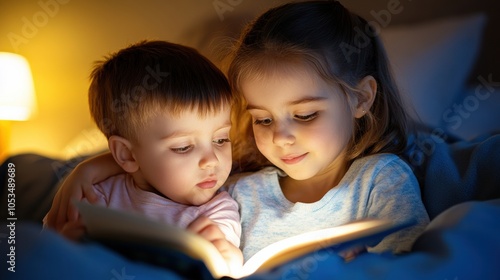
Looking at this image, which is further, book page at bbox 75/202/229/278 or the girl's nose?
the girl's nose

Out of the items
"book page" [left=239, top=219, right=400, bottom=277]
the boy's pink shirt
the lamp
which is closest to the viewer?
"book page" [left=239, top=219, right=400, bottom=277]

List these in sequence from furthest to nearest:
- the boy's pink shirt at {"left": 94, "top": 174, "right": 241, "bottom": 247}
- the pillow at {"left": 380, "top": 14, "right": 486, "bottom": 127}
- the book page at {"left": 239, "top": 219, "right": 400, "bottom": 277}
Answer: the pillow at {"left": 380, "top": 14, "right": 486, "bottom": 127} → the boy's pink shirt at {"left": 94, "top": 174, "right": 241, "bottom": 247} → the book page at {"left": 239, "top": 219, "right": 400, "bottom": 277}

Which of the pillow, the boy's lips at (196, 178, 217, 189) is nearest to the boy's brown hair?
the boy's lips at (196, 178, 217, 189)

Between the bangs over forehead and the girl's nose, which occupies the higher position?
the bangs over forehead

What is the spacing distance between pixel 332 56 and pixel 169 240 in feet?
1.75

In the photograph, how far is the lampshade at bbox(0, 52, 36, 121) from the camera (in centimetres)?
159

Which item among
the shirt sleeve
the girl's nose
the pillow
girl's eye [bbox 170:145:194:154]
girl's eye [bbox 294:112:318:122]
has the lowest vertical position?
the shirt sleeve

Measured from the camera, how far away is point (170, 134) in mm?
900

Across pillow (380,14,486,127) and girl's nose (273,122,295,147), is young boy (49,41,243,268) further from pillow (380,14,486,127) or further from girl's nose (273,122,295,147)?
pillow (380,14,486,127)

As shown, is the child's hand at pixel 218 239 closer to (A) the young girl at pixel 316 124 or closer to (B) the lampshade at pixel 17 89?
(A) the young girl at pixel 316 124

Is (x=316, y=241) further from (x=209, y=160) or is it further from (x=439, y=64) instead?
(x=439, y=64)

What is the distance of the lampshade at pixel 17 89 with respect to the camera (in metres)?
1.59

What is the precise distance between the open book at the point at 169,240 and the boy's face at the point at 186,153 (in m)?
0.25

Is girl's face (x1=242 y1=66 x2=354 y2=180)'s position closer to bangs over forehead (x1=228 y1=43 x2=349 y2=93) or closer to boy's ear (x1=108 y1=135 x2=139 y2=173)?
bangs over forehead (x1=228 y1=43 x2=349 y2=93)
